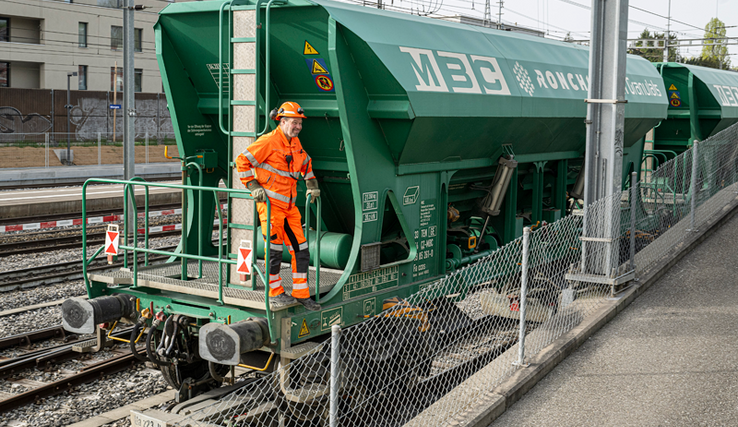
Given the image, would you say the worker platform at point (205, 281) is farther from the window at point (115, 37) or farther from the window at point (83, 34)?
the window at point (115, 37)

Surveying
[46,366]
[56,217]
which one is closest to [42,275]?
[46,366]

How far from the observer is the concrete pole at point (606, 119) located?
8.12 metres

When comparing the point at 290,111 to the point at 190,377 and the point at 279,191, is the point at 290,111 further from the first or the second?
the point at 190,377

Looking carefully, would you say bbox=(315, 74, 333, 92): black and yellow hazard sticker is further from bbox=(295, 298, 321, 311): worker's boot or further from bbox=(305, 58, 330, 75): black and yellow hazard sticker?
bbox=(295, 298, 321, 311): worker's boot

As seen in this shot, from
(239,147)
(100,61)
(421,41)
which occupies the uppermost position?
(100,61)

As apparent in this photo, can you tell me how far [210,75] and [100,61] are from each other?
1582 inches

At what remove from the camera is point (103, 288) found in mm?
6855

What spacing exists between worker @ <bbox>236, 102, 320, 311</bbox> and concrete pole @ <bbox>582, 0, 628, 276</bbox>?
148 inches

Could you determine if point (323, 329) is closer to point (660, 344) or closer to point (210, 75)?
point (210, 75)

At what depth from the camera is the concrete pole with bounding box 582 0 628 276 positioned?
8125 millimetres

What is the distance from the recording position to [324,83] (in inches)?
254

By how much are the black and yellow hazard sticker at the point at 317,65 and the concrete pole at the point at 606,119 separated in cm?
354

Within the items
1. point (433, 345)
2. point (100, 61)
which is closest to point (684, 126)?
point (433, 345)

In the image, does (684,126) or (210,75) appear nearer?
(210,75)
